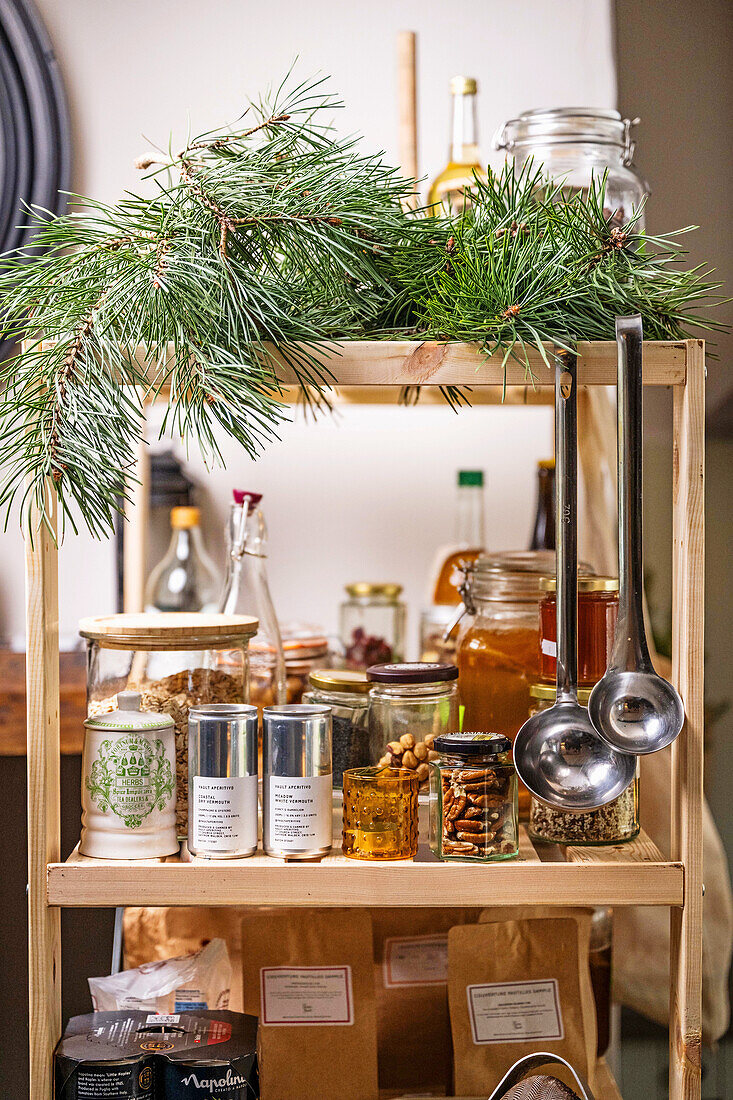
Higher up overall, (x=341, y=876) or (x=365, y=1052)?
(x=341, y=876)

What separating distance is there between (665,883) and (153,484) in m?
0.92

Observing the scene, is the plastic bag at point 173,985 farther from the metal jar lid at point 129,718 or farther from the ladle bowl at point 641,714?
Result: the ladle bowl at point 641,714

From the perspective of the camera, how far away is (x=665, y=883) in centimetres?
65

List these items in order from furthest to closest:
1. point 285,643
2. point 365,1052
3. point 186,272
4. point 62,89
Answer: point 62,89 < point 285,643 < point 365,1052 < point 186,272

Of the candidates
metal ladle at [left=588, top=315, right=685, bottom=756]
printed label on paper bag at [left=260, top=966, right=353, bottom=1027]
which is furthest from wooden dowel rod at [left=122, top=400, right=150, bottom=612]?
metal ladle at [left=588, top=315, right=685, bottom=756]

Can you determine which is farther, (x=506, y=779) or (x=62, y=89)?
(x=62, y=89)

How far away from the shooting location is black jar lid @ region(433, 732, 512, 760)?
2.16 ft

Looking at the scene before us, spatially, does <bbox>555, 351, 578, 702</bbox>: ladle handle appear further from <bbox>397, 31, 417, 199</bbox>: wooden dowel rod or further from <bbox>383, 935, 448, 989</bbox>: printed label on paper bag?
<bbox>397, 31, 417, 199</bbox>: wooden dowel rod

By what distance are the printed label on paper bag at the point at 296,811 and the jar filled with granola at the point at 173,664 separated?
85 millimetres

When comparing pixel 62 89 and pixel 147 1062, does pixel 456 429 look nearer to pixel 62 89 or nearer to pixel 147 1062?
pixel 62 89

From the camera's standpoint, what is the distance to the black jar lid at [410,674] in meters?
0.73

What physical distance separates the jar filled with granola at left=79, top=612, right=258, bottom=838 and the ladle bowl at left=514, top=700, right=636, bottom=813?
248mm

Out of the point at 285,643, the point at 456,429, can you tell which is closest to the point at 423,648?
the point at 285,643

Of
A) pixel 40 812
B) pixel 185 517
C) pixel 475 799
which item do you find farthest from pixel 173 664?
pixel 185 517
